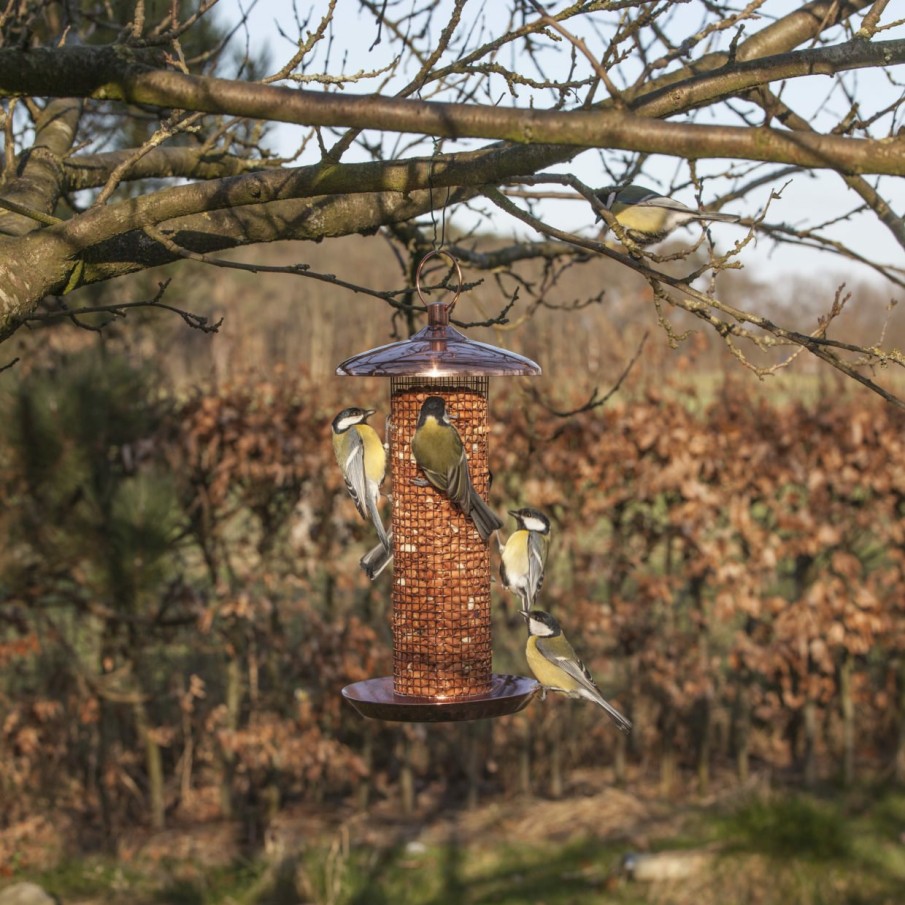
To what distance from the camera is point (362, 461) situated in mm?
3676

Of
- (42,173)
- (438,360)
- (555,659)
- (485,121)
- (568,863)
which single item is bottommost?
(568,863)

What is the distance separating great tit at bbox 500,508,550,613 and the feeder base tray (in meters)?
0.31

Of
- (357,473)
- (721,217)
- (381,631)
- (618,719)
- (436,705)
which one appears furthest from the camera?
(381,631)

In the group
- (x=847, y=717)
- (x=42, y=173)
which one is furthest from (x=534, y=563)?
(x=847, y=717)

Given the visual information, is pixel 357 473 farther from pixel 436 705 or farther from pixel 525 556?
pixel 436 705

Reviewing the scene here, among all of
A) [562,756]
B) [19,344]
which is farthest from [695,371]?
[19,344]

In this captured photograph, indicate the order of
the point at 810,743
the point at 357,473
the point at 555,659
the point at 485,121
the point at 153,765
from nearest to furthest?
the point at 485,121, the point at 357,473, the point at 555,659, the point at 153,765, the point at 810,743

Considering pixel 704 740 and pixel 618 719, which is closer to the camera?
pixel 618 719

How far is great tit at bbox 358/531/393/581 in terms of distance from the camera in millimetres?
3648

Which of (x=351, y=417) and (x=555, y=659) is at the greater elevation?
(x=351, y=417)

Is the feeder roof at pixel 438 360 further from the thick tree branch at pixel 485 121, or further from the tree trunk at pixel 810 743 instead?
the tree trunk at pixel 810 743

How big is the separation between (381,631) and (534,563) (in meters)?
3.71

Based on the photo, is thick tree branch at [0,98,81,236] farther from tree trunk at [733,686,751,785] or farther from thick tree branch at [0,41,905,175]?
tree trunk at [733,686,751,785]

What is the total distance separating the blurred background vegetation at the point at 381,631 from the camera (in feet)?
21.7
